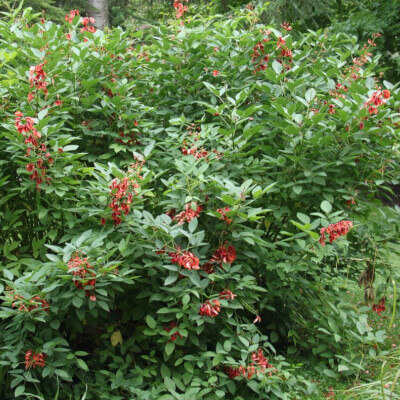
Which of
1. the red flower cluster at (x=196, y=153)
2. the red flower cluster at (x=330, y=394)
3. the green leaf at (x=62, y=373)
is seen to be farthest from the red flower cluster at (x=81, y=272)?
the red flower cluster at (x=330, y=394)

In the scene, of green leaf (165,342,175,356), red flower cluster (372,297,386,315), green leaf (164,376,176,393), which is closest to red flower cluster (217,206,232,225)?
green leaf (165,342,175,356)

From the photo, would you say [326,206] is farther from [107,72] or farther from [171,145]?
[107,72]

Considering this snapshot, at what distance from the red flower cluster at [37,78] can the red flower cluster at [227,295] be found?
148cm

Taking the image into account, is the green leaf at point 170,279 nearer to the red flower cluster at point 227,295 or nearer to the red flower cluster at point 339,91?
the red flower cluster at point 227,295

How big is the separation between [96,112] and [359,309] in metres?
2.07

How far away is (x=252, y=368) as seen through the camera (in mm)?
2822

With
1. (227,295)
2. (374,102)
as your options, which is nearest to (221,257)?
(227,295)

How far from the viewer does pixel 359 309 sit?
11.5ft

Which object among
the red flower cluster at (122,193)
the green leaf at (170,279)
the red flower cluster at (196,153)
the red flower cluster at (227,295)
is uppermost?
the red flower cluster at (196,153)

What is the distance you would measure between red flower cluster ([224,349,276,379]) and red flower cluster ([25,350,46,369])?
96 centimetres

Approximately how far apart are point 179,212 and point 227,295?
499mm

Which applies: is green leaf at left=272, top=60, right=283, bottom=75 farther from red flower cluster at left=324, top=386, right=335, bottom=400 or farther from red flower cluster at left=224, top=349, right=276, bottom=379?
red flower cluster at left=324, top=386, right=335, bottom=400

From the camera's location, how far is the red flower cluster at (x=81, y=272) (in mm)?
2467

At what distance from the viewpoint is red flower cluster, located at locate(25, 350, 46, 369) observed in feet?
8.56
